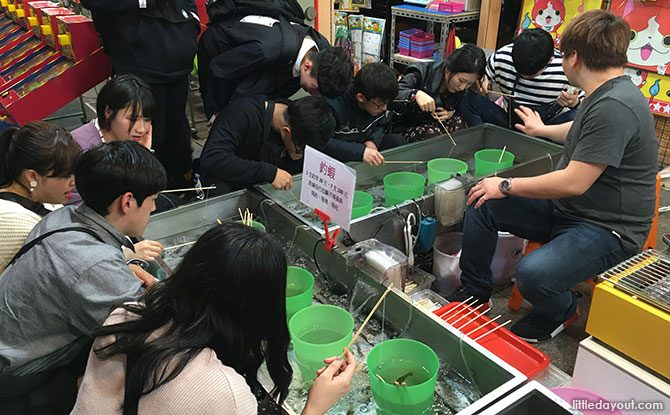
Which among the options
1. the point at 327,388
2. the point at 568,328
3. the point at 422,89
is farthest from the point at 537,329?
the point at 422,89

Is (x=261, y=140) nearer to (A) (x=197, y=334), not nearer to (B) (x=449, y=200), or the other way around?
(B) (x=449, y=200)

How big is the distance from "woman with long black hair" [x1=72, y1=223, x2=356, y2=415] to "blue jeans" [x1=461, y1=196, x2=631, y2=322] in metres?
1.40

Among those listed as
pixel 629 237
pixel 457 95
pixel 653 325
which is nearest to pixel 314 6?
pixel 457 95

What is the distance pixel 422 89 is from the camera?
11.7ft

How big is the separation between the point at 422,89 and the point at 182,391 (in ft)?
9.63

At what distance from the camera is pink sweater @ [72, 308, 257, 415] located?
105cm

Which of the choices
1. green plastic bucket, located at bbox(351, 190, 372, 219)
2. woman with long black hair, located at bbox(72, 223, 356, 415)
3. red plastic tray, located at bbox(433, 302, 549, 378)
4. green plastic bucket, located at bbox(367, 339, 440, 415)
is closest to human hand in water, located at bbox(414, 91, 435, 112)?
green plastic bucket, located at bbox(351, 190, 372, 219)

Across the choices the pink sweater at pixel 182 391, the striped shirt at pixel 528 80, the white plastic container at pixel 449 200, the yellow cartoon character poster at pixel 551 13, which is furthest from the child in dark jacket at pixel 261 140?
the yellow cartoon character poster at pixel 551 13

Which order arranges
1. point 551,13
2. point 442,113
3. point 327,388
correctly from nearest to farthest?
point 327,388
point 442,113
point 551,13

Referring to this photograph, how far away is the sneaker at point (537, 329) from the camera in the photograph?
2496 millimetres

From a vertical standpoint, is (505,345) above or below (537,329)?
above

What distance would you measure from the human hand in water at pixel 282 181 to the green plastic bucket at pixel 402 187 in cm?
50

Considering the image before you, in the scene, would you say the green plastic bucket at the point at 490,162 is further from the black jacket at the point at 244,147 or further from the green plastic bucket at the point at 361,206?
the black jacket at the point at 244,147

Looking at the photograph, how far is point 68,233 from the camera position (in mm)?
1454
